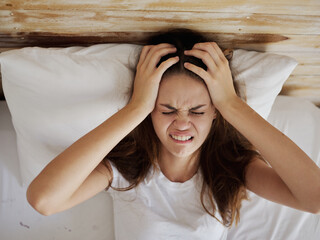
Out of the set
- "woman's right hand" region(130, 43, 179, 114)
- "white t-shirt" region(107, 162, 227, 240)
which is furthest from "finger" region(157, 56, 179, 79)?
"white t-shirt" region(107, 162, 227, 240)

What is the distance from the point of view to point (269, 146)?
1036 mm

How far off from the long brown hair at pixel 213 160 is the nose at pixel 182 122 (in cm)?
21

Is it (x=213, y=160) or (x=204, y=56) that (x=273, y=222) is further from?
(x=204, y=56)

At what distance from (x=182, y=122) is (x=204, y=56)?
0.72ft

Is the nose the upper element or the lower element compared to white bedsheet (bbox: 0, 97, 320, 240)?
upper

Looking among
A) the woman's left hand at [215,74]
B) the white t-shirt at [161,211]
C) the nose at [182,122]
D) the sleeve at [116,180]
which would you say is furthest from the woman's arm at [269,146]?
the sleeve at [116,180]

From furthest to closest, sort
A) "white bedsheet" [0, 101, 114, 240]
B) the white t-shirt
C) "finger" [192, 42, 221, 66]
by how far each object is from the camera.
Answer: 1. "white bedsheet" [0, 101, 114, 240]
2. the white t-shirt
3. "finger" [192, 42, 221, 66]

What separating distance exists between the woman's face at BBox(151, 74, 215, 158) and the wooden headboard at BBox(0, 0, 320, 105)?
0.24 m

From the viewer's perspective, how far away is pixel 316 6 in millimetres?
1144

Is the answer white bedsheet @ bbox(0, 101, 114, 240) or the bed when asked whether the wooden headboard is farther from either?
white bedsheet @ bbox(0, 101, 114, 240)

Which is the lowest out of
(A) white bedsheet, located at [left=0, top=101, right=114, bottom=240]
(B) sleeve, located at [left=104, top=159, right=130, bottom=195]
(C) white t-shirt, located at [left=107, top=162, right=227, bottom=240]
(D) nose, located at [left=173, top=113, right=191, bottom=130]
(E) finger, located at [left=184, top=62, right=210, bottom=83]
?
(A) white bedsheet, located at [left=0, top=101, right=114, bottom=240]

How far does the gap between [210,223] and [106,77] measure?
0.62 meters

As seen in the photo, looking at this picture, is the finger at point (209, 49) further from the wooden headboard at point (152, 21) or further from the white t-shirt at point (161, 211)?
the white t-shirt at point (161, 211)

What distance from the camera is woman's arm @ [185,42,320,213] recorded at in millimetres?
1006
